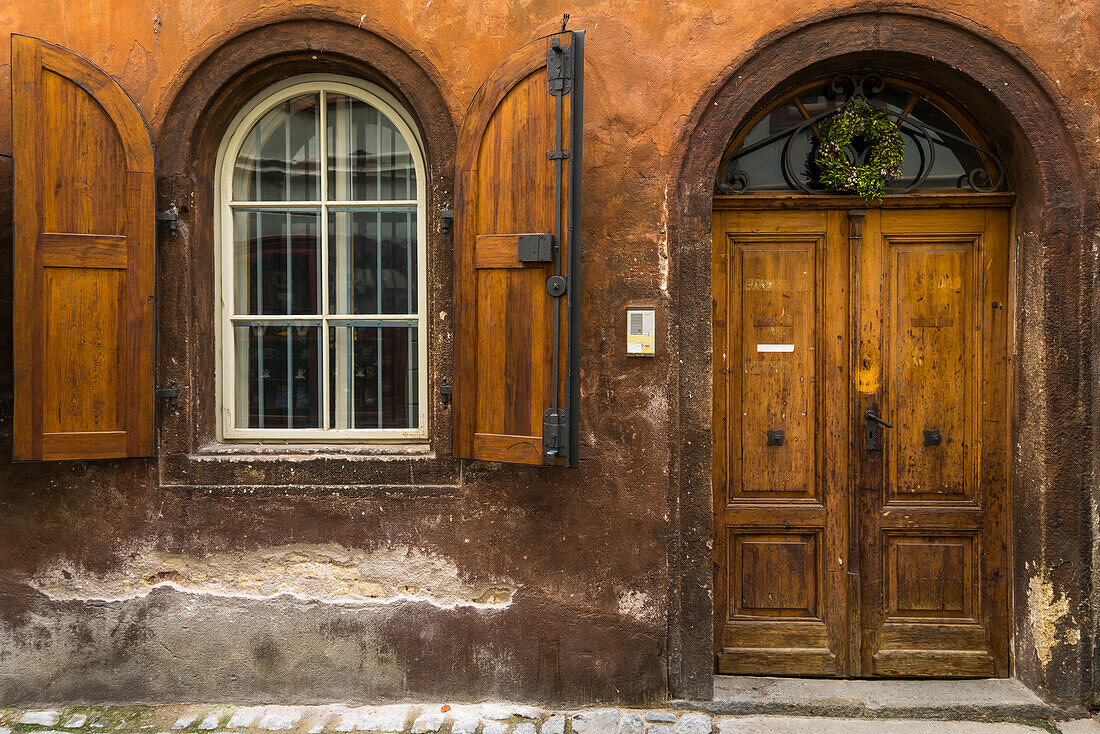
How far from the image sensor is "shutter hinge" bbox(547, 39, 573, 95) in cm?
287

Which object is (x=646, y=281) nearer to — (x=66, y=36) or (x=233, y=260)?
(x=233, y=260)

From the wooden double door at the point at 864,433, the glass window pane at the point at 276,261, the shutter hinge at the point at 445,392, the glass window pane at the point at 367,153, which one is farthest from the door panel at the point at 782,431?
the glass window pane at the point at 276,261

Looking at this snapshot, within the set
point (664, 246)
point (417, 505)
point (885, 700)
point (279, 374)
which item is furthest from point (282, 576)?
point (885, 700)

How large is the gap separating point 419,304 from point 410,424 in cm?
63

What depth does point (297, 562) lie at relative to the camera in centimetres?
332

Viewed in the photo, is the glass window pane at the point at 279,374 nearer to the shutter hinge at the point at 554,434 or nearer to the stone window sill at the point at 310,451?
the stone window sill at the point at 310,451

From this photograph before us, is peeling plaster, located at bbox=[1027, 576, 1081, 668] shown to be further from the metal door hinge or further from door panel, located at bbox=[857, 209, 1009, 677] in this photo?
the metal door hinge

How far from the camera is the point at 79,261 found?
10.1ft

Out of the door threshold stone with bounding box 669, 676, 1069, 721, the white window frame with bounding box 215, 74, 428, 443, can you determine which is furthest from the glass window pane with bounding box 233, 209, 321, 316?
the door threshold stone with bounding box 669, 676, 1069, 721

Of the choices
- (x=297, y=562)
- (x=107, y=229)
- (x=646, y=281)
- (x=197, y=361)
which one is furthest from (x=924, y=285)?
(x=107, y=229)

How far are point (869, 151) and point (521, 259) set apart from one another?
187cm

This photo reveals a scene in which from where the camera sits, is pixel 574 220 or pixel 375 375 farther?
pixel 375 375

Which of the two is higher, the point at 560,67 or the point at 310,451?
the point at 560,67

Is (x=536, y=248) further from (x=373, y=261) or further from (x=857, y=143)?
(x=857, y=143)
